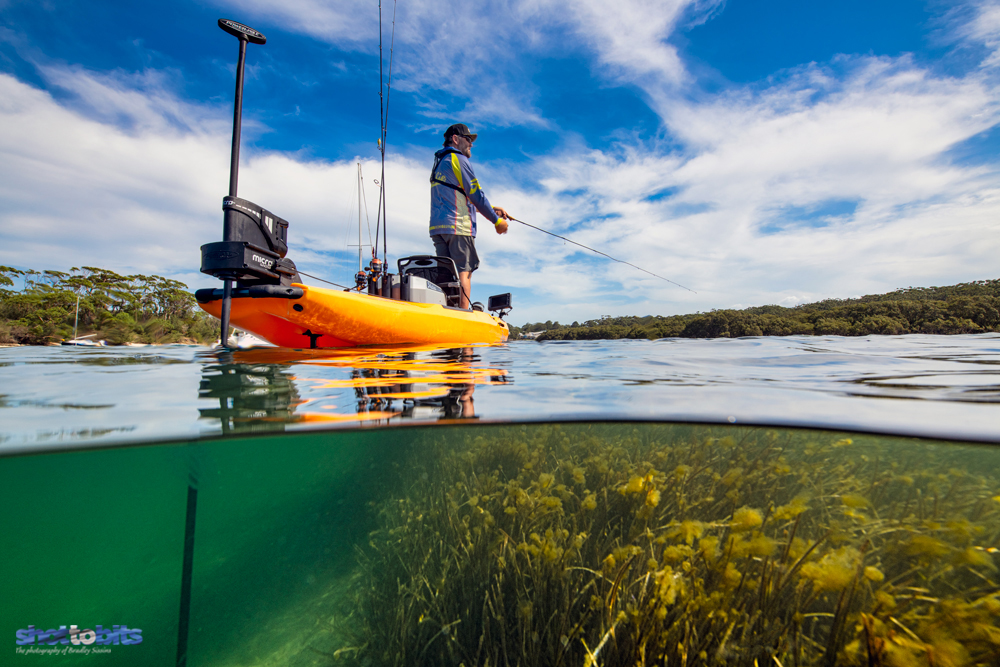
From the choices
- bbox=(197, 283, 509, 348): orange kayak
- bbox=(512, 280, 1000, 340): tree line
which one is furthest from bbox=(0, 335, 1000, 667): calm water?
bbox=(512, 280, 1000, 340): tree line

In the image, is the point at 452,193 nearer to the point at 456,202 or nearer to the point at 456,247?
the point at 456,202

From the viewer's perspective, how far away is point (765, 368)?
176 inches

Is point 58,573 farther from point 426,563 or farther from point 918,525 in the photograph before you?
point 918,525

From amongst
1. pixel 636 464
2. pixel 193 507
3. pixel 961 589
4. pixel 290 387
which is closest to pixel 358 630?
pixel 193 507

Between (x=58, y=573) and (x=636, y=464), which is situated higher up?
(x=636, y=464)

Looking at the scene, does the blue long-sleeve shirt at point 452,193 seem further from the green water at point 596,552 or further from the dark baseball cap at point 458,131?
the green water at point 596,552

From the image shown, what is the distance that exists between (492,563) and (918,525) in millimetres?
2667

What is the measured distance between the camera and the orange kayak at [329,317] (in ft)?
14.4

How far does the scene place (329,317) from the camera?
183 inches

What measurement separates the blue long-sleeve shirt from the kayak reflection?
3102 mm

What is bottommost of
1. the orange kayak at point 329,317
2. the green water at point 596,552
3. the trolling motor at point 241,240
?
the green water at point 596,552

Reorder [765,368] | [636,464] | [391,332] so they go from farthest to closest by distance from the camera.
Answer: [391,332], [765,368], [636,464]

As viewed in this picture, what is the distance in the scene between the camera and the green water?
1967mm

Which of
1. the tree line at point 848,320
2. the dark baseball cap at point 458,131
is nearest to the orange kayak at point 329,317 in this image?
the dark baseball cap at point 458,131
